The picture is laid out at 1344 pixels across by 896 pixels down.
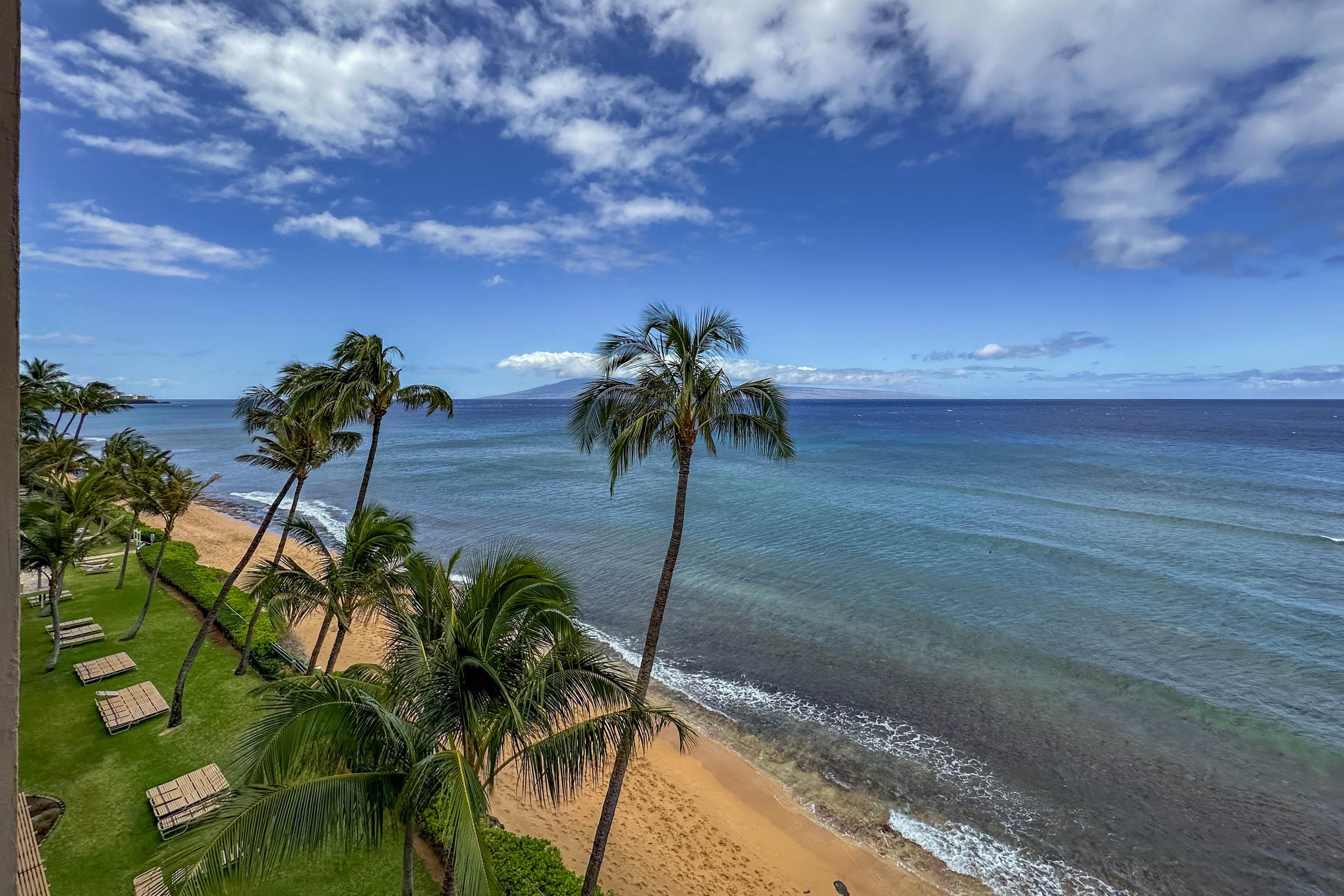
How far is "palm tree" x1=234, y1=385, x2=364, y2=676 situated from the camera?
553 inches

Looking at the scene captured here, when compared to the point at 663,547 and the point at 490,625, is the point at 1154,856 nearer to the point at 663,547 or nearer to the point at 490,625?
the point at 490,625

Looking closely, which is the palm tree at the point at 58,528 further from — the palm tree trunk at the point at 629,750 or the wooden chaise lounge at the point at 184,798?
the palm tree trunk at the point at 629,750

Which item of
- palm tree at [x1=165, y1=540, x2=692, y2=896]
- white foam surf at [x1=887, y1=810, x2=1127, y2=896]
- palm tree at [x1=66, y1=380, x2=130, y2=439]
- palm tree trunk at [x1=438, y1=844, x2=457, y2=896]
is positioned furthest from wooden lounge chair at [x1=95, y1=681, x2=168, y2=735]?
palm tree at [x1=66, y1=380, x2=130, y2=439]

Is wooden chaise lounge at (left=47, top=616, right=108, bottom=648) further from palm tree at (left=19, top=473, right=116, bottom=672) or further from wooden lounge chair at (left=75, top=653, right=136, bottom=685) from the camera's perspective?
wooden lounge chair at (left=75, top=653, right=136, bottom=685)

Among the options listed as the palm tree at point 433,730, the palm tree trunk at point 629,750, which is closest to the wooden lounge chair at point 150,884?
the palm tree at point 433,730

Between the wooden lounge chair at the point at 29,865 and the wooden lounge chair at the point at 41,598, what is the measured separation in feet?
57.2

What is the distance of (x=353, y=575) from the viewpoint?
1169 centimetres

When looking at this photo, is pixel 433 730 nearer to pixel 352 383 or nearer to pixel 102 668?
pixel 352 383

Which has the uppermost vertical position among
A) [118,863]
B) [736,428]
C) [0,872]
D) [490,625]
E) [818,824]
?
[736,428]

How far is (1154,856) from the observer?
12.9 m

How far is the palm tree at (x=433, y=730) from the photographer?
5.48m

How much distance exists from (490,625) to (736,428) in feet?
16.3

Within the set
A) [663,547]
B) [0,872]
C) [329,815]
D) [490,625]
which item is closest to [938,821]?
[490,625]

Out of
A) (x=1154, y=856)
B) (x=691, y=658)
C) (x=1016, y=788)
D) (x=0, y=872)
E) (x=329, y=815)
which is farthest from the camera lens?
(x=691, y=658)
